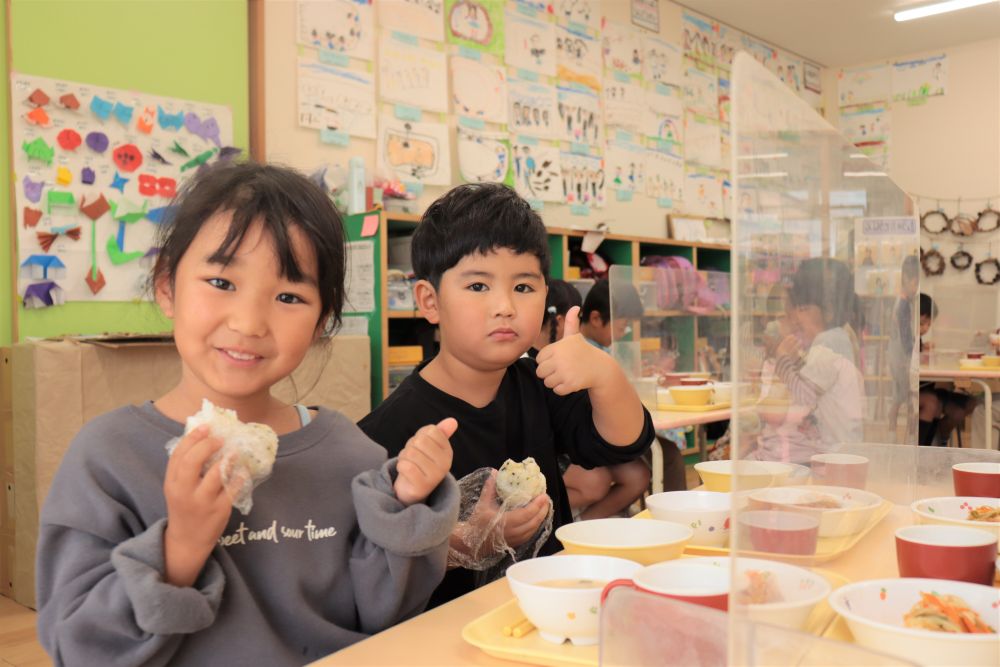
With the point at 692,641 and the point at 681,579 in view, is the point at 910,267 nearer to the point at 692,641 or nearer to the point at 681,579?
the point at 681,579

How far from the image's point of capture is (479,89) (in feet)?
14.5

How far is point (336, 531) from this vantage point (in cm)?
100

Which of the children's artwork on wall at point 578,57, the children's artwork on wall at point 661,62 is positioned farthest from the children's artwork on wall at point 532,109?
the children's artwork on wall at point 661,62

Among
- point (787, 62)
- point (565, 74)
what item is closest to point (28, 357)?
point (565, 74)

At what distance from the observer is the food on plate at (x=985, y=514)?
1.00 metres

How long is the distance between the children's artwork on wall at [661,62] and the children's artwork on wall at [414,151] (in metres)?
2.00

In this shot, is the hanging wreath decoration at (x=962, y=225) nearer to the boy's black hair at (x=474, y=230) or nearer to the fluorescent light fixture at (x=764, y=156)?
the boy's black hair at (x=474, y=230)

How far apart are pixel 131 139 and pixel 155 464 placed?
2.52 m

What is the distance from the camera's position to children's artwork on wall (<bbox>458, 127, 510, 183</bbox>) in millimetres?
4320

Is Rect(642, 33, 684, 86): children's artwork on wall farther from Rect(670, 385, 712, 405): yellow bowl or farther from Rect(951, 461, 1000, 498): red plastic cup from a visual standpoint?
Rect(951, 461, 1000, 498): red plastic cup

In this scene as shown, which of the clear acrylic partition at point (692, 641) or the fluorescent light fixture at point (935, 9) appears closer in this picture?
the clear acrylic partition at point (692, 641)

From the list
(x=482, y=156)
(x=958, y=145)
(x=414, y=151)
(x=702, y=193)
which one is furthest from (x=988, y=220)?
(x=414, y=151)

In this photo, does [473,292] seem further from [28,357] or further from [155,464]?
[28,357]

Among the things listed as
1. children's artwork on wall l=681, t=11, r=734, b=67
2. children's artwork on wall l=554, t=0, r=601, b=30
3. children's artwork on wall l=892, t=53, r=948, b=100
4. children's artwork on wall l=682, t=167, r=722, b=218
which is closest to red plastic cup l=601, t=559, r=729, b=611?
children's artwork on wall l=554, t=0, r=601, b=30
